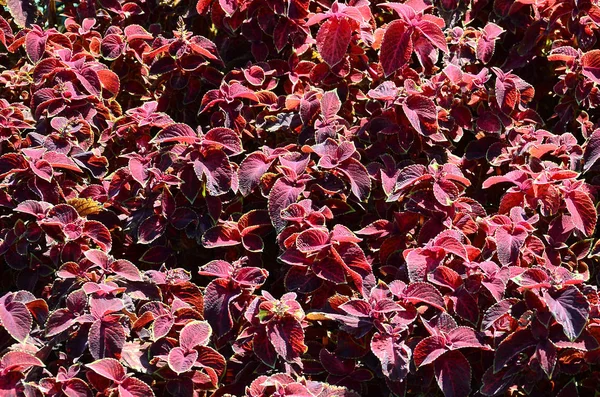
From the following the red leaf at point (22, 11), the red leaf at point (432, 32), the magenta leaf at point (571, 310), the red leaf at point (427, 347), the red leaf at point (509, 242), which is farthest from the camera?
the red leaf at point (22, 11)

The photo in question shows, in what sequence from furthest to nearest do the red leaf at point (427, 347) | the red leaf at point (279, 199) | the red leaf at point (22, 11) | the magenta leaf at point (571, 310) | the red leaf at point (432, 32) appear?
1. the red leaf at point (22, 11)
2. the red leaf at point (432, 32)
3. the red leaf at point (279, 199)
4. the red leaf at point (427, 347)
5. the magenta leaf at point (571, 310)

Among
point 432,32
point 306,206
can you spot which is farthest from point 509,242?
point 432,32

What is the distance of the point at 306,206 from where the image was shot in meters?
2.06

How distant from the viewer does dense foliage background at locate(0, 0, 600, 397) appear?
1.87 meters

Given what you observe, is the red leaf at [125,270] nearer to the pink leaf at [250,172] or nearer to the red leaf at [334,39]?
the pink leaf at [250,172]

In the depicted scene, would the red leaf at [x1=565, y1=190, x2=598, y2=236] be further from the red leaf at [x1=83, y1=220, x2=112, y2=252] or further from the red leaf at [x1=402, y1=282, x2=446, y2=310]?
the red leaf at [x1=83, y1=220, x2=112, y2=252]

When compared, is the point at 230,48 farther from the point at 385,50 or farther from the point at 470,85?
the point at 470,85

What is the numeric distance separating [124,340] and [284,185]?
57 cm

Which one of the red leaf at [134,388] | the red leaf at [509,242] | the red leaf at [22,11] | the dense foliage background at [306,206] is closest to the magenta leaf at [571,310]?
the dense foliage background at [306,206]

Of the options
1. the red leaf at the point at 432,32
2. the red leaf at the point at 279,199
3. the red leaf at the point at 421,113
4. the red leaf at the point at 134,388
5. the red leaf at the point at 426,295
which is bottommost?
the red leaf at the point at 134,388

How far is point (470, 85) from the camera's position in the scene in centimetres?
229

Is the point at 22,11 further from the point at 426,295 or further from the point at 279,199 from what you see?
the point at 426,295

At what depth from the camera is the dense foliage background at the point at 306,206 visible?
1868mm

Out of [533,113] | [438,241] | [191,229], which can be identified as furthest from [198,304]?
[533,113]
